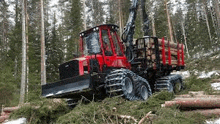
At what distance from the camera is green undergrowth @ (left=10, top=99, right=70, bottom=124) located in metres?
5.39

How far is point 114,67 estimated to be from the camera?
7746 mm

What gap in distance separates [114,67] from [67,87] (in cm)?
208

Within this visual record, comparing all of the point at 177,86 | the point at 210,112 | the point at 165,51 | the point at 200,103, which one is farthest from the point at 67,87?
the point at 177,86

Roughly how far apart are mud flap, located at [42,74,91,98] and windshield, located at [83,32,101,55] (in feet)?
5.15

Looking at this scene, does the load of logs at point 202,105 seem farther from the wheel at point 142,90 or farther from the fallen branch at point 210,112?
the wheel at point 142,90

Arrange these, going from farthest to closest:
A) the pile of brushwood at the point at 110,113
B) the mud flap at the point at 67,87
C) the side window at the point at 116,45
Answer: the side window at the point at 116,45, the mud flap at the point at 67,87, the pile of brushwood at the point at 110,113

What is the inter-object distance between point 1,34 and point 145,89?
96.5 feet

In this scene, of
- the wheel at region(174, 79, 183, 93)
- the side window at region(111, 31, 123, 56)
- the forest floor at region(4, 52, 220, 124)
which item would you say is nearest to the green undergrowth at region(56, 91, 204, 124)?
the forest floor at region(4, 52, 220, 124)

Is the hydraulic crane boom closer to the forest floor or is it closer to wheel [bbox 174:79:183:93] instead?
wheel [bbox 174:79:183:93]

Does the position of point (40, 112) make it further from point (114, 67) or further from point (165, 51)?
point (165, 51)

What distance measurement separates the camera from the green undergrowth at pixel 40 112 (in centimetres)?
539

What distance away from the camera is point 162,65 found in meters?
9.85

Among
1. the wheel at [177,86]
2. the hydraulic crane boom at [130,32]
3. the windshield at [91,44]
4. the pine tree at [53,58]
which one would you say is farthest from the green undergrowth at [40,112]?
the pine tree at [53,58]

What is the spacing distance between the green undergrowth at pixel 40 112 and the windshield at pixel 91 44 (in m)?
2.55
